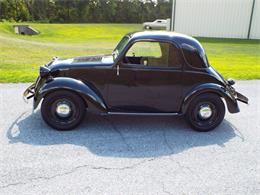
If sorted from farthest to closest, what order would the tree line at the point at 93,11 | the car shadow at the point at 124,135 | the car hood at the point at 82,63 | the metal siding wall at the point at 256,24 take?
the tree line at the point at 93,11
the metal siding wall at the point at 256,24
the car hood at the point at 82,63
the car shadow at the point at 124,135

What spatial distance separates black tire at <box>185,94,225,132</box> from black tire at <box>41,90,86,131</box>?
Result: 73.6 inches

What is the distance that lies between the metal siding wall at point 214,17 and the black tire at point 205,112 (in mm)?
21993

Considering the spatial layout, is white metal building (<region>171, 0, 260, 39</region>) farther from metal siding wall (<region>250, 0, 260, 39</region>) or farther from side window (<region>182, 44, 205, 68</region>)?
side window (<region>182, 44, 205, 68</region>)

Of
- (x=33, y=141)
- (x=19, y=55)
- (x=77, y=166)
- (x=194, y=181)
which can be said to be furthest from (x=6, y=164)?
(x=19, y=55)

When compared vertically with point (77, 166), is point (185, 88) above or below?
above

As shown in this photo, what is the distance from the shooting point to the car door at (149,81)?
451 centimetres

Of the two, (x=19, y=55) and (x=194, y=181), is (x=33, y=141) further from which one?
(x=19, y=55)

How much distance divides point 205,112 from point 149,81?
1.14m

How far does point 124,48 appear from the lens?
14.7 feet

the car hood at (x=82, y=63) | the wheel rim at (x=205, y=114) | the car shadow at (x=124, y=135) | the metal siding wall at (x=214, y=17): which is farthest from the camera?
the metal siding wall at (x=214, y=17)

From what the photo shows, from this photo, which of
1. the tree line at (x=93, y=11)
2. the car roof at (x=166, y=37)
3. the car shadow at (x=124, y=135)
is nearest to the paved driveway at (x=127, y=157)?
the car shadow at (x=124, y=135)

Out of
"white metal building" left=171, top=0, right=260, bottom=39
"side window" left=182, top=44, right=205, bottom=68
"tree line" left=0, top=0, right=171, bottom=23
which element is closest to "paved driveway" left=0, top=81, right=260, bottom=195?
"side window" left=182, top=44, right=205, bottom=68

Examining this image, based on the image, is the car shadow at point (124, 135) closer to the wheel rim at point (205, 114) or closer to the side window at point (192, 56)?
the wheel rim at point (205, 114)

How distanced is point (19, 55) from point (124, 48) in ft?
30.3
